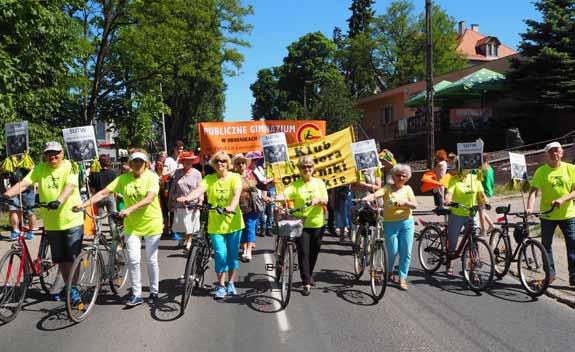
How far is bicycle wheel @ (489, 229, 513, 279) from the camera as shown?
24.5ft

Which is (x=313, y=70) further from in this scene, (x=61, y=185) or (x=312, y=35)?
(x=61, y=185)

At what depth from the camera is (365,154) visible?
334 inches

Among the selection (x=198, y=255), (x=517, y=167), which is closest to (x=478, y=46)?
(x=517, y=167)

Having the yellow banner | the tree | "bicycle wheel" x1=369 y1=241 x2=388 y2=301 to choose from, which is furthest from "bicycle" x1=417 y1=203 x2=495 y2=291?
the tree

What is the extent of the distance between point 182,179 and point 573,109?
20.9 metres

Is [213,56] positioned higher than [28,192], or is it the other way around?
[213,56]

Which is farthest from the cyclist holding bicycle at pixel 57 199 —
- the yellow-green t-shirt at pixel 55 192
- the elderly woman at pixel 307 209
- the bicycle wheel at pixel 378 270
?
the bicycle wheel at pixel 378 270

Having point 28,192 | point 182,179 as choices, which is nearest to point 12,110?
point 28,192

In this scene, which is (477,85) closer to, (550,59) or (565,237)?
(550,59)

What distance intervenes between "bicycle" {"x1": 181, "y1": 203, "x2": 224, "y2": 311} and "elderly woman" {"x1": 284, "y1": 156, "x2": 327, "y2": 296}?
1.04 meters

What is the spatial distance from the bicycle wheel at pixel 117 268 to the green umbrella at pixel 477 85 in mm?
23954

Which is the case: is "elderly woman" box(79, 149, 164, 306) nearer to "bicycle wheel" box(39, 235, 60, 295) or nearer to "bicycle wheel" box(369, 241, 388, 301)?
"bicycle wheel" box(39, 235, 60, 295)

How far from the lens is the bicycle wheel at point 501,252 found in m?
7.48

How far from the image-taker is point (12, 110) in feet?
33.8
